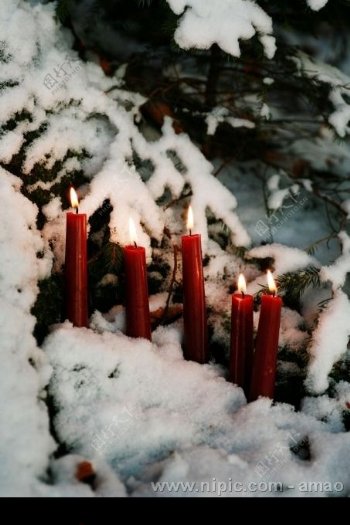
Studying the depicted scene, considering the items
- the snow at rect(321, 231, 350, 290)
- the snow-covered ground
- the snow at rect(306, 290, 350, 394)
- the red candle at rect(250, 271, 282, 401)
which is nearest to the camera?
the snow-covered ground

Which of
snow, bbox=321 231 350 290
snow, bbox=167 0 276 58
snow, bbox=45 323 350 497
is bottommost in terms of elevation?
snow, bbox=45 323 350 497

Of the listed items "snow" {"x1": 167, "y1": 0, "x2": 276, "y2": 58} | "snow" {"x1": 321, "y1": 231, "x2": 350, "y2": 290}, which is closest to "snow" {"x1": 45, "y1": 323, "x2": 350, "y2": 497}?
"snow" {"x1": 321, "y1": 231, "x2": 350, "y2": 290}

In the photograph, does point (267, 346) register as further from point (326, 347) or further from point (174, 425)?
point (174, 425)

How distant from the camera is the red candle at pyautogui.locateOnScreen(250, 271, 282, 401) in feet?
5.32

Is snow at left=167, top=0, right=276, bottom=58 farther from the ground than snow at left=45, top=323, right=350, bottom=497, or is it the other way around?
snow at left=167, top=0, right=276, bottom=58

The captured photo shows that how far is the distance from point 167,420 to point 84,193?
96 centimetres

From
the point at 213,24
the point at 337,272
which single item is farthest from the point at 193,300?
the point at 213,24

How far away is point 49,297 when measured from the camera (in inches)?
68.1

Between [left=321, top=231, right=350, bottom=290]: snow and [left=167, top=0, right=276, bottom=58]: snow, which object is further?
[left=321, top=231, right=350, bottom=290]: snow

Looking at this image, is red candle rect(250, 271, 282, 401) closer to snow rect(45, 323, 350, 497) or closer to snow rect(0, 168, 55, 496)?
snow rect(45, 323, 350, 497)

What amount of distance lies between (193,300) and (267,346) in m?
0.33

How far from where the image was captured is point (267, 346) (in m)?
1.65

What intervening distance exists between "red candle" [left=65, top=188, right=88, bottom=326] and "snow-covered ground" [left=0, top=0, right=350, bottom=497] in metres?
0.07

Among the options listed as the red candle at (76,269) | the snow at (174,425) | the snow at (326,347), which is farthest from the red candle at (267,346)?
the red candle at (76,269)
